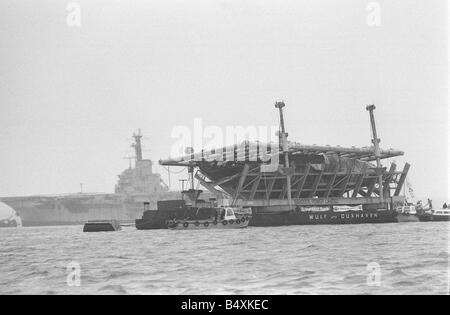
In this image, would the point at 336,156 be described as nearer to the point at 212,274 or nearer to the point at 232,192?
the point at 232,192

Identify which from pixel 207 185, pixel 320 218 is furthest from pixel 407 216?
pixel 207 185

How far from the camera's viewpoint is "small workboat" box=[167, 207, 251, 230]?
76.7m

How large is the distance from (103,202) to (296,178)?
293 ft

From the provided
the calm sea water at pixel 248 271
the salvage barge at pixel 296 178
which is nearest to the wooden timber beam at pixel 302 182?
the salvage barge at pixel 296 178

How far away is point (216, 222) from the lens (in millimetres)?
76688

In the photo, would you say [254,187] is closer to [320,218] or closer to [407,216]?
[320,218]

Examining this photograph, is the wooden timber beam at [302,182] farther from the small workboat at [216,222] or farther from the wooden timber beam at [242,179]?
the small workboat at [216,222]

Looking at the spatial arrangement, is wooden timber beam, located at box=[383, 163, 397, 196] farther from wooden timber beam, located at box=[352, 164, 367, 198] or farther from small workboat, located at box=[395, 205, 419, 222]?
small workboat, located at box=[395, 205, 419, 222]

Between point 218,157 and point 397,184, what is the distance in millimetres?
36419

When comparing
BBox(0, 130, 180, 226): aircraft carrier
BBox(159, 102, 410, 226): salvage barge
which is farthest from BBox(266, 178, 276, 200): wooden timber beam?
BBox(0, 130, 180, 226): aircraft carrier

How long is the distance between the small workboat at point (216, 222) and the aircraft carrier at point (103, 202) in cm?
9984

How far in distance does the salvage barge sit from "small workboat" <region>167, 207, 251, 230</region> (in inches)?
281

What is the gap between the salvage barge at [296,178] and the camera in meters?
86.9
